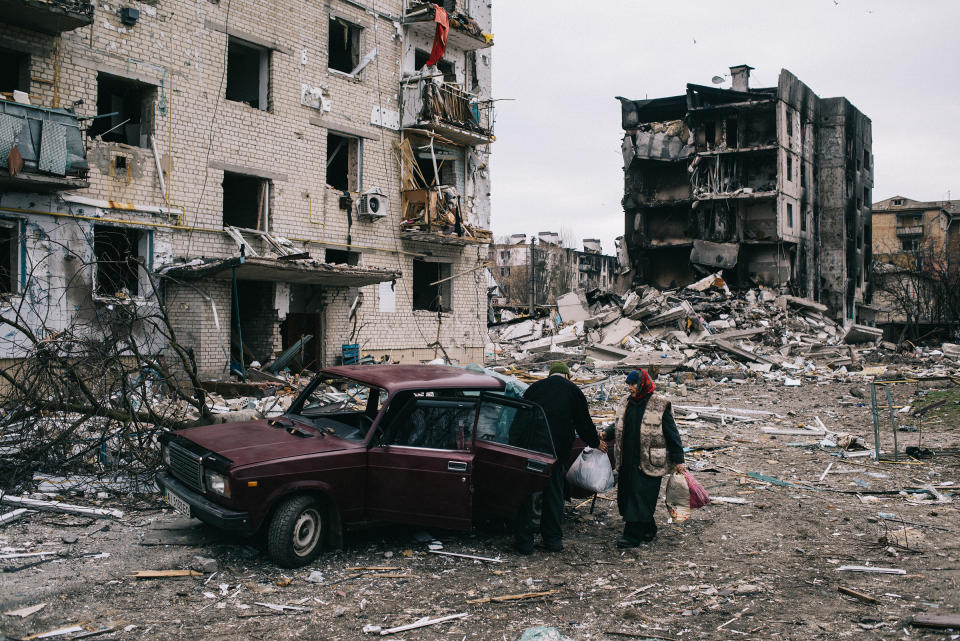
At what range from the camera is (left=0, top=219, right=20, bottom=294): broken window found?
13.9 m

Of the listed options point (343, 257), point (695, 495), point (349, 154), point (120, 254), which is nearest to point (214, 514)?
point (695, 495)

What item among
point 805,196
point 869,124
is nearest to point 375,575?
point 805,196

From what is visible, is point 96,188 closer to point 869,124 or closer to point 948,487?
point 948,487

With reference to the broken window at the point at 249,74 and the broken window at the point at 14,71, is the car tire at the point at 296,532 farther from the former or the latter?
the broken window at the point at 249,74

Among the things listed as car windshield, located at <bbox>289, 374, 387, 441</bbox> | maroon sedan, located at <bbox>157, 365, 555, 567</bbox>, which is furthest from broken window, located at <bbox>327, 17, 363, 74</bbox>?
maroon sedan, located at <bbox>157, 365, 555, 567</bbox>

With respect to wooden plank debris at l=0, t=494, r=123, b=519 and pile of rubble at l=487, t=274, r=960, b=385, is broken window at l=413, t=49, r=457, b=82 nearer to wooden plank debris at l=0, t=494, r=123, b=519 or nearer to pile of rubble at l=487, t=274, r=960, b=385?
pile of rubble at l=487, t=274, r=960, b=385

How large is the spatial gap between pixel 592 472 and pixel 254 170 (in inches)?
546

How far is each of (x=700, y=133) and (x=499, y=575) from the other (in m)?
41.2

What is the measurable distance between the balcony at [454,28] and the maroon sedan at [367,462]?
17.6m

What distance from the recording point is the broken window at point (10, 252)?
13.9 m

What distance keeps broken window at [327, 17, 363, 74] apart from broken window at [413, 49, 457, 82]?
2.14 meters

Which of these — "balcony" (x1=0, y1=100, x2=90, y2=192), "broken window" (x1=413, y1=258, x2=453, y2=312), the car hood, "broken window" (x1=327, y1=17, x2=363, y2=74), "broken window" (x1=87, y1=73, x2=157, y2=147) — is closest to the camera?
the car hood

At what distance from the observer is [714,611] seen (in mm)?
5008

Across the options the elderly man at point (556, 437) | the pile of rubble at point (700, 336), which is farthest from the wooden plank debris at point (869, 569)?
the pile of rubble at point (700, 336)
